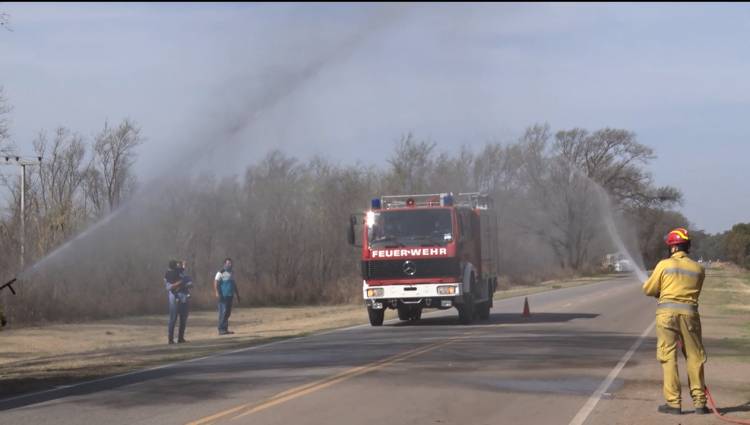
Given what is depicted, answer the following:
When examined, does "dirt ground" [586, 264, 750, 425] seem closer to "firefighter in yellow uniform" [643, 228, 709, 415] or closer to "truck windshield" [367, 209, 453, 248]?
"firefighter in yellow uniform" [643, 228, 709, 415]

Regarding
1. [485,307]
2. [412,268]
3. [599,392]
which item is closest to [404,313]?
[485,307]

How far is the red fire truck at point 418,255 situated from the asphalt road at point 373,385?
219 cm

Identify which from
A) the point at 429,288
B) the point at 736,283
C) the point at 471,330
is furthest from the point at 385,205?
the point at 736,283

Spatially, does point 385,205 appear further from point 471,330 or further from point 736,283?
point 736,283

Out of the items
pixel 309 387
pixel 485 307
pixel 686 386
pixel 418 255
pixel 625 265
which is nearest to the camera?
pixel 309 387

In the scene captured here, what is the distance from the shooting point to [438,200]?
76.4 feet

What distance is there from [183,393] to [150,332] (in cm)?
1661

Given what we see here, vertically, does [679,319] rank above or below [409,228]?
below

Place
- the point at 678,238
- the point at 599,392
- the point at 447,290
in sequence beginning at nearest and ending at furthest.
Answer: the point at 678,238
the point at 599,392
the point at 447,290

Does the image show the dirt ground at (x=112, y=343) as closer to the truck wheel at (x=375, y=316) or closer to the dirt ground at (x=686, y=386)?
the truck wheel at (x=375, y=316)

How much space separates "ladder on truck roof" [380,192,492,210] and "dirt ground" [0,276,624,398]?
12.1 feet

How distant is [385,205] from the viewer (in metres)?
23.6

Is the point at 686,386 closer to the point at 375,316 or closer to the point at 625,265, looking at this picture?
the point at 375,316

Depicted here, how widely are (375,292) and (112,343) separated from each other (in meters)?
6.93
